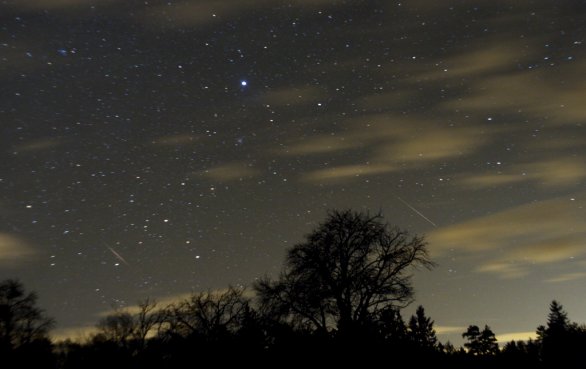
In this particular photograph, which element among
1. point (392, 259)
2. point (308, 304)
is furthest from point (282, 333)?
point (392, 259)

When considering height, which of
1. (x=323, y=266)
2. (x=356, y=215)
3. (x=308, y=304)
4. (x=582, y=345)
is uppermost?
(x=356, y=215)

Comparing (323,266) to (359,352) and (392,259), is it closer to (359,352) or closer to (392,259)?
(392,259)

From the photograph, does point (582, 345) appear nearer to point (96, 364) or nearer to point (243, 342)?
point (243, 342)

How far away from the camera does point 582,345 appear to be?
43906mm

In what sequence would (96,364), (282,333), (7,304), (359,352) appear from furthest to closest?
(7,304)
(96,364)
(282,333)
(359,352)

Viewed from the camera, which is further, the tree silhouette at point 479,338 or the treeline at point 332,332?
the tree silhouette at point 479,338

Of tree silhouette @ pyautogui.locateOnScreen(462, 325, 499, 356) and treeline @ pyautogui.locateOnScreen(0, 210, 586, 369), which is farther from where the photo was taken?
tree silhouette @ pyautogui.locateOnScreen(462, 325, 499, 356)

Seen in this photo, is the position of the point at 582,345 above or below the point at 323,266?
below

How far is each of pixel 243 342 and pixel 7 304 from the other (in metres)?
39.0

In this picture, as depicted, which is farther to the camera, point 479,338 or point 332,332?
point 479,338

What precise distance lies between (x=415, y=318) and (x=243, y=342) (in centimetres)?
12071

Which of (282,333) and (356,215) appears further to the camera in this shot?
(356,215)

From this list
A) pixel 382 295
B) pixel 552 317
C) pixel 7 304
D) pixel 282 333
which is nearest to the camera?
pixel 282 333

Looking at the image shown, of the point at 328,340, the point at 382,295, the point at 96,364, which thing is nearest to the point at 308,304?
the point at 382,295
